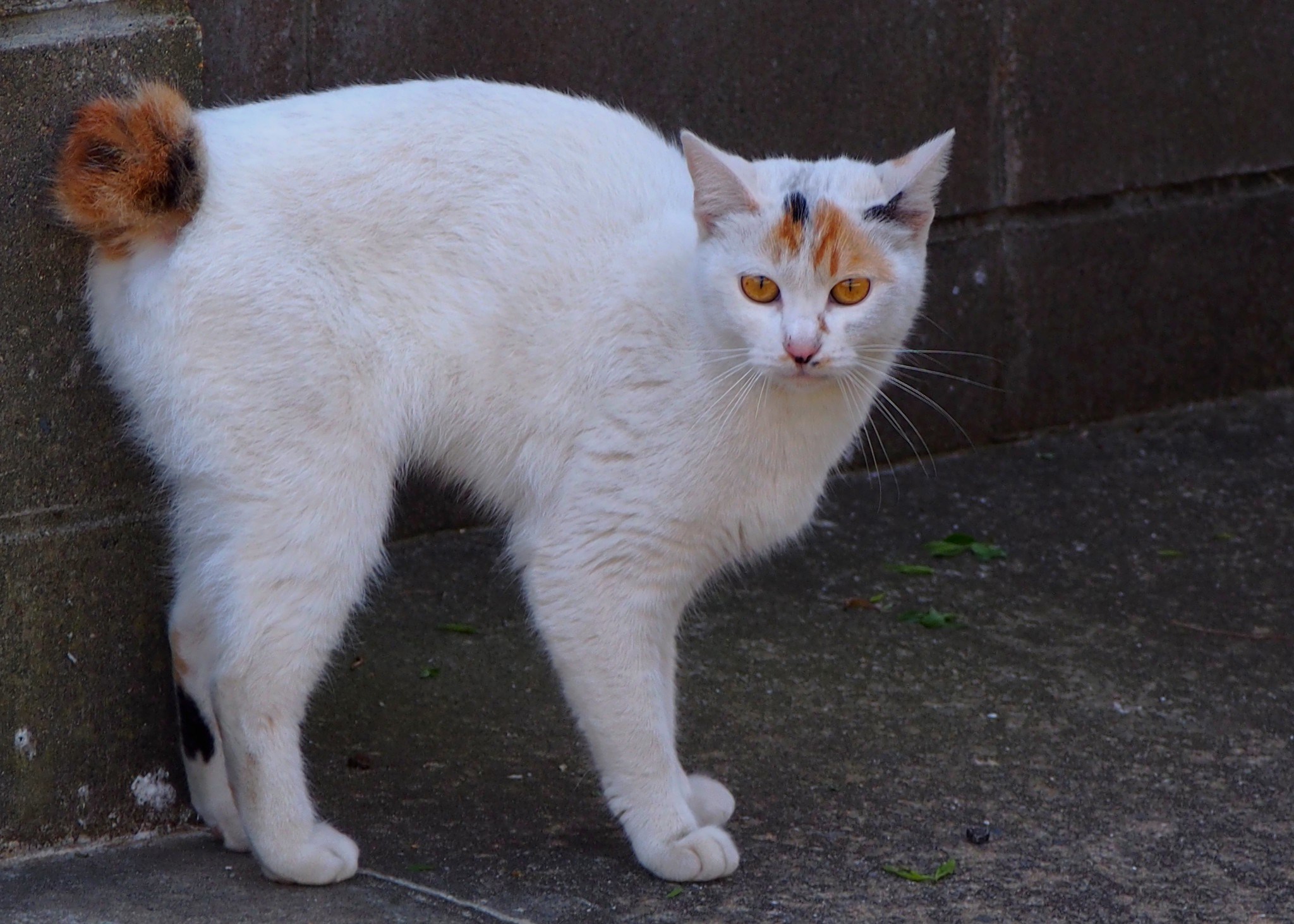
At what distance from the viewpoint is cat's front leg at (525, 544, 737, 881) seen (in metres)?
2.95

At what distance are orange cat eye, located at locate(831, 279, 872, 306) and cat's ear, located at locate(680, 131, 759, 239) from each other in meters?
0.21

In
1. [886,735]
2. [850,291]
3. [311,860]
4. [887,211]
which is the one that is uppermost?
[887,211]

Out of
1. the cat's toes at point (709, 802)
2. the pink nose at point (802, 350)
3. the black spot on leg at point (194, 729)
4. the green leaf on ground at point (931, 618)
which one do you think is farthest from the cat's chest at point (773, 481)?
the green leaf on ground at point (931, 618)

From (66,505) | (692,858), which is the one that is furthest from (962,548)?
(66,505)

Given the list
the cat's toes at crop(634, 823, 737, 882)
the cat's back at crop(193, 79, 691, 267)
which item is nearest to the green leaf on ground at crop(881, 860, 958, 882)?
the cat's toes at crop(634, 823, 737, 882)

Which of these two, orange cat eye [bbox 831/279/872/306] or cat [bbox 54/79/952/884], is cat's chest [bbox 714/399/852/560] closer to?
cat [bbox 54/79/952/884]

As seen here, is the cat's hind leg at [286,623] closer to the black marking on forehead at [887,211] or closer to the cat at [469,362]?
the cat at [469,362]

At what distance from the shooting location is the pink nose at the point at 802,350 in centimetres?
277

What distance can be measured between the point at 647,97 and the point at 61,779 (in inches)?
102

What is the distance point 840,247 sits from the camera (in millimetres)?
2805

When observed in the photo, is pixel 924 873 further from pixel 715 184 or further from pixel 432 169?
pixel 432 169

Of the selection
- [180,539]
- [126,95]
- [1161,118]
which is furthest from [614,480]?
[1161,118]

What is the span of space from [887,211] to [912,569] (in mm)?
1930

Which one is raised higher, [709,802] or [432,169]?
[432,169]
